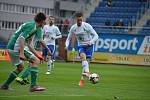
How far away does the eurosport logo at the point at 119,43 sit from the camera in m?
42.8

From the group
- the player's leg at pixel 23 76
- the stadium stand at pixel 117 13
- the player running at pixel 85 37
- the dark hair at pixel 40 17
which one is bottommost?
the player's leg at pixel 23 76

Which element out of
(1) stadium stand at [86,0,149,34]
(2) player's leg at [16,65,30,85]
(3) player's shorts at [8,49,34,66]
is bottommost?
(2) player's leg at [16,65,30,85]

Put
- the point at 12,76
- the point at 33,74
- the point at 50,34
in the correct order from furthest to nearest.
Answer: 1. the point at 50,34
2. the point at 12,76
3. the point at 33,74

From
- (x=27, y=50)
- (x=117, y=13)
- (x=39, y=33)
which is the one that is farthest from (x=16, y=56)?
(x=117, y=13)

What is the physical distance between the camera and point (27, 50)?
1666 centimetres

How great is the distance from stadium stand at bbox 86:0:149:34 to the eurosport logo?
6843mm

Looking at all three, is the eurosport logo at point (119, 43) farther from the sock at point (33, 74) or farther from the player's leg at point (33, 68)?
the sock at point (33, 74)

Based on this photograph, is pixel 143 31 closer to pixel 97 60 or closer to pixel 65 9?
pixel 97 60

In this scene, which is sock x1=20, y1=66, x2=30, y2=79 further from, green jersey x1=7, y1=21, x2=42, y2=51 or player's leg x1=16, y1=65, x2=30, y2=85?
green jersey x1=7, y1=21, x2=42, y2=51

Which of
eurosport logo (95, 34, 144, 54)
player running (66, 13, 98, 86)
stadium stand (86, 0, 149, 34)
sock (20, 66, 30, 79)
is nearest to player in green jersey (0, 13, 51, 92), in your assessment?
sock (20, 66, 30, 79)

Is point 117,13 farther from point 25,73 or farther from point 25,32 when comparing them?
point 25,32

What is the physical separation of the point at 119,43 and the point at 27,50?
90.9ft

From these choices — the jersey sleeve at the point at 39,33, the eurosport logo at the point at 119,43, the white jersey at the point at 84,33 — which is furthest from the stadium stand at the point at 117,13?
the jersey sleeve at the point at 39,33

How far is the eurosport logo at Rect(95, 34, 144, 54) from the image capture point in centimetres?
4284
